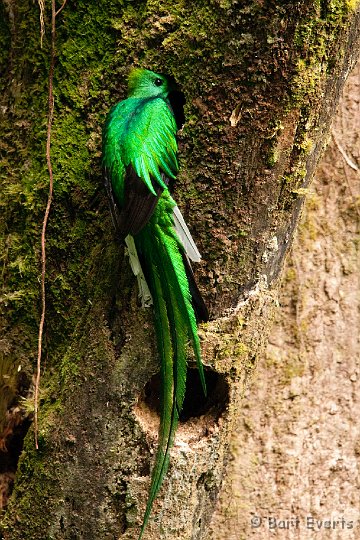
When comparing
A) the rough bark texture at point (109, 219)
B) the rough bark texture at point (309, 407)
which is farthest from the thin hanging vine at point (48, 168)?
the rough bark texture at point (309, 407)

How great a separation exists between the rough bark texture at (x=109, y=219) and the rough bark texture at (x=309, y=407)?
60cm

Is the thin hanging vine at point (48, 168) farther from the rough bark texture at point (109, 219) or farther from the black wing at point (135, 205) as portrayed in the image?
the black wing at point (135, 205)

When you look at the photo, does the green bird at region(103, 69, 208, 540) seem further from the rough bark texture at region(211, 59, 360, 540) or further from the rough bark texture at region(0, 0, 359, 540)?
the rough bark texture at region(211, 59, 360, 540)

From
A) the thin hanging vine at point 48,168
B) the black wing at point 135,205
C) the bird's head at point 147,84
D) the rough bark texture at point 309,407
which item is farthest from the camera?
the rough bark texture at point 309,407

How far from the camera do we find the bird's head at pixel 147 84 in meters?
2.28

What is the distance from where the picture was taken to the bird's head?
2275 mm

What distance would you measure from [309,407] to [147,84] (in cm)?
153

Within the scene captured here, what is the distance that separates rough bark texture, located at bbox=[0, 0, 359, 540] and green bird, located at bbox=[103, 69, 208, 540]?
0.06m

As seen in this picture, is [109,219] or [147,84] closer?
[147,84]

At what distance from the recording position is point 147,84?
228 centimetres

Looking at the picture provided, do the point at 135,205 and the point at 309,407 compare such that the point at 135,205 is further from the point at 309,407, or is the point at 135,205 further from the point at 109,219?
the point at 309,407

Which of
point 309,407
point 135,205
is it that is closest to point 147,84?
point 135,205

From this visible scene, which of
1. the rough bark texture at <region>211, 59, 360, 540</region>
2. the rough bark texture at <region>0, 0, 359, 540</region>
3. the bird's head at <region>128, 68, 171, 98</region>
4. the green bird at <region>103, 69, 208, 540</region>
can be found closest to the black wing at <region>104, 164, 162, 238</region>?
the green bird at <region>103, 69, 208, 540</region>

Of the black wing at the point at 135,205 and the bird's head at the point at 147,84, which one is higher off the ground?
the bird's head at the point at 147,84
